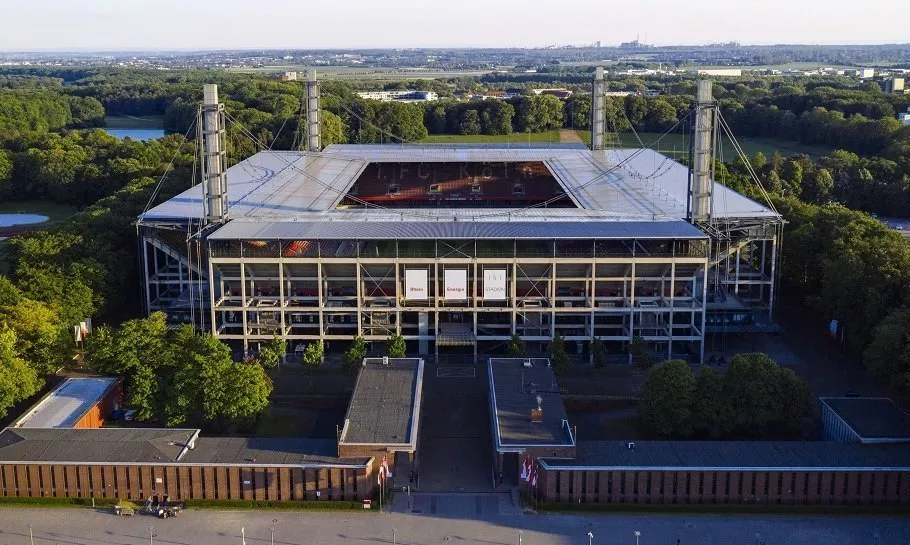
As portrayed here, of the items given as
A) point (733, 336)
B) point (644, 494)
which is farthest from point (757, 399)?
point (733, 336)

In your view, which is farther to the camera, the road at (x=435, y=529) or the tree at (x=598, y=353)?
the tree at (x=598, y=353)

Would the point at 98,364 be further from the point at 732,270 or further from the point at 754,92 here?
the point at 754,92

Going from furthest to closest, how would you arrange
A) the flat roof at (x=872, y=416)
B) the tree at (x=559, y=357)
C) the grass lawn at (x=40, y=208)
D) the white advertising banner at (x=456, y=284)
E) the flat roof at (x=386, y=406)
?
the grass lawn at (x=40, y=208), the white advertising banner at (x=456, y=284), the tree at (x=559, y=357), the flat roof at (x=872, y=416), the flat roof at (x=386, y=406)

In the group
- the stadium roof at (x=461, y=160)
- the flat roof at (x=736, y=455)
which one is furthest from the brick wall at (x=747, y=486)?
A: the stadium roof at (x=461, y=160)

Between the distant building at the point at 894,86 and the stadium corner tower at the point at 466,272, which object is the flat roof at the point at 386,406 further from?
the distant building at the point at 894,86

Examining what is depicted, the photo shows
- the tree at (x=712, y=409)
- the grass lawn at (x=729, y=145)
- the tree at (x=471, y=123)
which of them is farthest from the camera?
the tree at (x=471, y=123)

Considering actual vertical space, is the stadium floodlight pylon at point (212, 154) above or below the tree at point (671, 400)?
above
